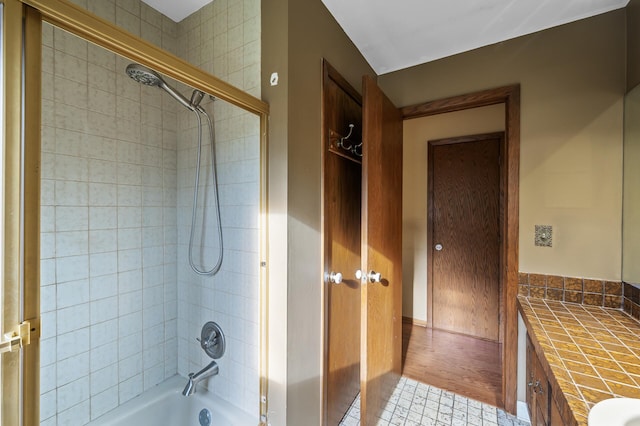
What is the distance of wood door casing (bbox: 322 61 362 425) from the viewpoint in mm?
1524

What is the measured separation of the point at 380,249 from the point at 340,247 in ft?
0.80

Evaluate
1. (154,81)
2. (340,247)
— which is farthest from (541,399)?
(154,81)

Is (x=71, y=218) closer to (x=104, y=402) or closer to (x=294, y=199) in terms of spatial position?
(x=104, y=402)

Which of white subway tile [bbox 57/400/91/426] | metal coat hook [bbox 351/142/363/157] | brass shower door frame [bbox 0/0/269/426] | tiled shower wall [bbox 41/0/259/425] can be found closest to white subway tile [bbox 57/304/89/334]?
tiled shower wall [bbox 41/0/259/425]

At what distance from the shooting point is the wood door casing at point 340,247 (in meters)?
1.52

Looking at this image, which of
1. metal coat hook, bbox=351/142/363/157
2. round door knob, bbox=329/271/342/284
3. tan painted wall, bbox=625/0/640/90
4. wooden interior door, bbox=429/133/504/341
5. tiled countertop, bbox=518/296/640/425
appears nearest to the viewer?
tiled countertop, bbox=518/296/640/425

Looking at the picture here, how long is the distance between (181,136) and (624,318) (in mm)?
2472

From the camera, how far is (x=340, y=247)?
1.68 m

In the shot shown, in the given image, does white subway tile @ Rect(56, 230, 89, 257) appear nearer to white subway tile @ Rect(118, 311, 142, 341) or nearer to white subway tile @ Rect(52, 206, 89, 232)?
white subway tile @ Rect(52, 206, 89, 232)

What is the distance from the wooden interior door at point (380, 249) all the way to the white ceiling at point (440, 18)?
40 centimetres

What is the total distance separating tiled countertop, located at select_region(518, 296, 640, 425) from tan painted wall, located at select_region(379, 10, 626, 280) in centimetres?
28

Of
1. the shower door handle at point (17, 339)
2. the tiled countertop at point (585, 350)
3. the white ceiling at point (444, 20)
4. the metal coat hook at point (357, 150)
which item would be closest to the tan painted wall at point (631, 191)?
the tiled countertop at point (585, 350)


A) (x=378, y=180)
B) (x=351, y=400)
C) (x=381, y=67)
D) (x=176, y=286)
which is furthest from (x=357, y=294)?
(x=381, y=67)

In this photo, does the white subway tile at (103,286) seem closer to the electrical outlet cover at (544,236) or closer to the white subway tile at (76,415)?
the white subway tile at (76,415)
